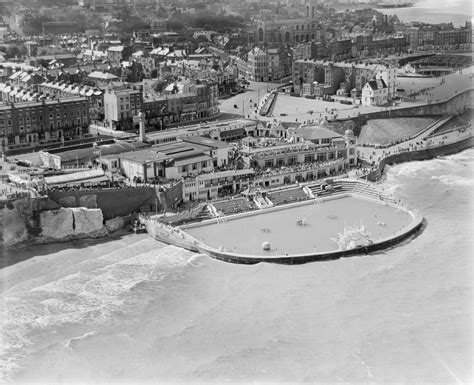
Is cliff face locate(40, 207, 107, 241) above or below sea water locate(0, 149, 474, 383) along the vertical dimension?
above

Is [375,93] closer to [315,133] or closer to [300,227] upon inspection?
[315,133]

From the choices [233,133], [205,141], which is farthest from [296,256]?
[233,133]

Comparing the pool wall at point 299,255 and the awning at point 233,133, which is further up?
the awning at point 233,133

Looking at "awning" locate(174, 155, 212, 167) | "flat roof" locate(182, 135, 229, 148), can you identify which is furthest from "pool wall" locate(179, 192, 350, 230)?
"flat roof" locate(182, 135, 229, 148)

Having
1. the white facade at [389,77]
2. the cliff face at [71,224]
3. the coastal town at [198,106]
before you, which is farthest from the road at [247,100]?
the cliff face at [71,224]

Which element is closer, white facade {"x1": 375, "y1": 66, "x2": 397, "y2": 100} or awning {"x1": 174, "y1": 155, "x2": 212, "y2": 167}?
awning {"x1": 174, "y1": 155, "x2": 212, "y2": 167}

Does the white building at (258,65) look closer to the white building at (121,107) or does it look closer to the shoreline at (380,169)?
the white building at (121,107)

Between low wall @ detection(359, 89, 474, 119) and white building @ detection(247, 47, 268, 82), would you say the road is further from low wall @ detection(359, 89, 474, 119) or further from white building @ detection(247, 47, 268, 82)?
low wall @ detection(359, 89, 474, 119)
